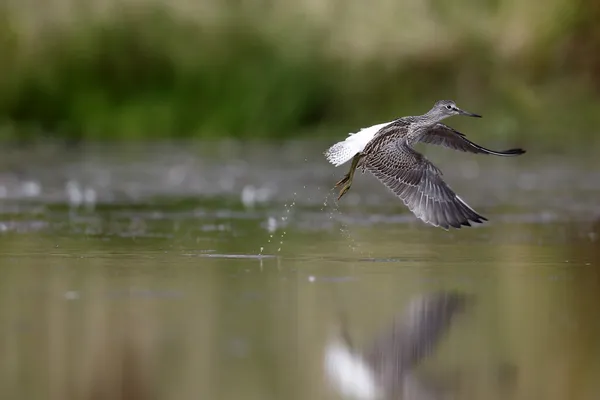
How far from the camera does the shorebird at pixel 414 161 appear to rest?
7512 mm

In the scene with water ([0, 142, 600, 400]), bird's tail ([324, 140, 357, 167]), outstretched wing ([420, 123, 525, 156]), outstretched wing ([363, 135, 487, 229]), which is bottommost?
water ([0, 142, 600, 400])

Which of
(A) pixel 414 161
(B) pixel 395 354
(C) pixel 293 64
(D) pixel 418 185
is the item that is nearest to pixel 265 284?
(D) pixel 418 185

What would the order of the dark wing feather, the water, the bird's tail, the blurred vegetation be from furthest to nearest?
the blurred vegetation < the bird's tail < the dark wing feather < the water

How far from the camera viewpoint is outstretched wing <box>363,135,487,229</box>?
7463 mm

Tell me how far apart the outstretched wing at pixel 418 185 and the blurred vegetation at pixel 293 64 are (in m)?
10.4

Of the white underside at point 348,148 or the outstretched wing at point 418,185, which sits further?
the white underside at point 348,148

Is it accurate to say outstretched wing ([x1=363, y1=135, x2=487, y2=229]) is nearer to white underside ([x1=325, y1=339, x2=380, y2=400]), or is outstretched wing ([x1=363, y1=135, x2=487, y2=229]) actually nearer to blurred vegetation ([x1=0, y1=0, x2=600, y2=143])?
white underside ([x1=325, y1=339, x2=380, y2=400])

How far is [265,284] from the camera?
22.5ft

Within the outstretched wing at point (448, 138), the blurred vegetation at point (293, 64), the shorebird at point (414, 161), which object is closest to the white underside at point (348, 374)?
the shorebird at point (414, 161)

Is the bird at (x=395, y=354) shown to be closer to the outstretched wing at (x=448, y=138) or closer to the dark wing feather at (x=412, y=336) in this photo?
the dark wing feather at (x=412, y=336)

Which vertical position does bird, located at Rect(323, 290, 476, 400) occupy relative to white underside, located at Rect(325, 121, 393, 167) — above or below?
below

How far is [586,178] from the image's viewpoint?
545 inches

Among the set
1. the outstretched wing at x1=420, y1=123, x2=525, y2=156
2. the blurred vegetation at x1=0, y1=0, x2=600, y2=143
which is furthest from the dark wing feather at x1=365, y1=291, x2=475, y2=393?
the blurred vegetation at x1=0, y1=0, x2=600, y2=143

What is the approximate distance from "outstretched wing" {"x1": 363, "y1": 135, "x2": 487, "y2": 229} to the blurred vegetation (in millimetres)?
10396
